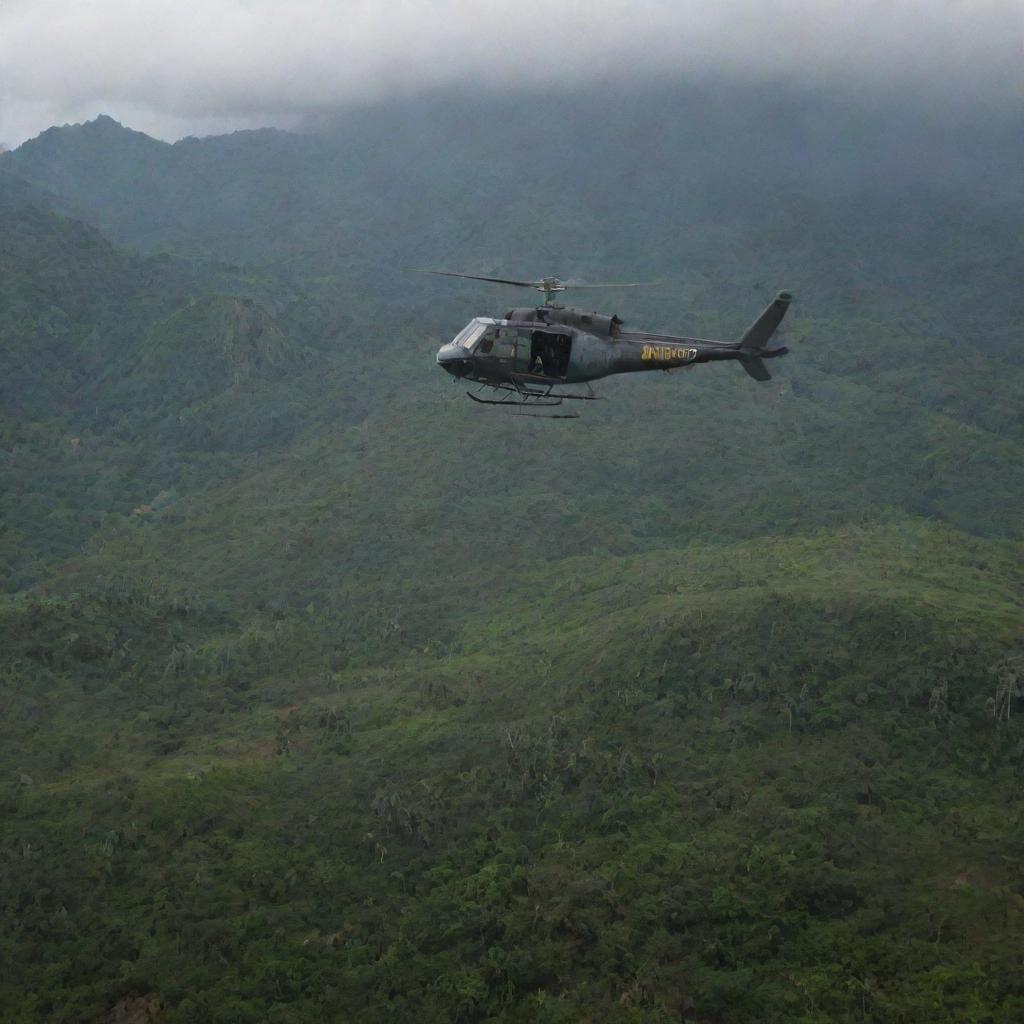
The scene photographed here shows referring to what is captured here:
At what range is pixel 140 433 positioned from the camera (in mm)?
159625

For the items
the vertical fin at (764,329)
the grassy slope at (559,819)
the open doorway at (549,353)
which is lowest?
the grassy slope at (559,819)

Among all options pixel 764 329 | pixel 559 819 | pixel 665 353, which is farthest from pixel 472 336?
pixel 559 819

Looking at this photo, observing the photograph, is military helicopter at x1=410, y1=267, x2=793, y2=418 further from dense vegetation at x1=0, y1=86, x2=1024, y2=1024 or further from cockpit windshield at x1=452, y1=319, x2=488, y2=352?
dense vegetation at x1=0, y1=86, x2=1024, y2=1024

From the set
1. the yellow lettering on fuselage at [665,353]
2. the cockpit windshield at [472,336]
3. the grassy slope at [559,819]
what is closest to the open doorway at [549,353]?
the cockpit windshield at [472,336]

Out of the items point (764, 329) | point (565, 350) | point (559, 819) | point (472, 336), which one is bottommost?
point (559, 819)

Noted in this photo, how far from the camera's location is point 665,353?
4641 centimetres

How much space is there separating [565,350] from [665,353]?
12.9 feet

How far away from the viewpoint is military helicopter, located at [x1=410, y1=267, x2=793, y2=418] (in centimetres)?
4512

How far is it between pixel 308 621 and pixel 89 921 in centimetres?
4734

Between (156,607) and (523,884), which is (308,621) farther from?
(523,884)

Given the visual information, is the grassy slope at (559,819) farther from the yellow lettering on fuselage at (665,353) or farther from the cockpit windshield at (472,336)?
the cockpit windshield at (472,336)

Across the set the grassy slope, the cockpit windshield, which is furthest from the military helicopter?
the grassy slope

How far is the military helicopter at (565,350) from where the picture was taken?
148 feet

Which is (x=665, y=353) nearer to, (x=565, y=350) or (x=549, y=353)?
(x=565, y=350)
